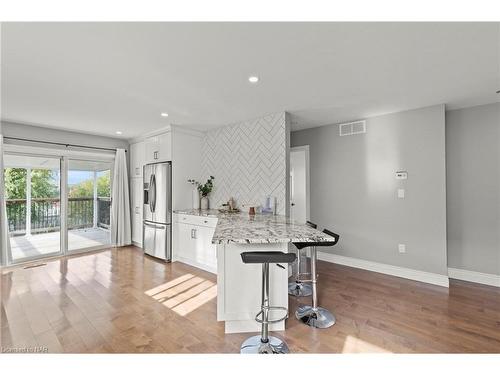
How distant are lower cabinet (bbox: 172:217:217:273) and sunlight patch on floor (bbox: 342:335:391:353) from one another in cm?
208

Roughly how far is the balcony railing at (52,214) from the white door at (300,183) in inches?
159

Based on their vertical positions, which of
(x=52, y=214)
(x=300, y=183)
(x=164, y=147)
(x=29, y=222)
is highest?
(x=164, y=147)

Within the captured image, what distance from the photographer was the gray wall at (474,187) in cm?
308

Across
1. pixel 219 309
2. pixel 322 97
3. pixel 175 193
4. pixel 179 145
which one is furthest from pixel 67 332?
pixel 322 97

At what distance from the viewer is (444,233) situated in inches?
122

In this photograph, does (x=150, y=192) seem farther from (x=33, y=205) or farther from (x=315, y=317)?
(x=315, y=317)

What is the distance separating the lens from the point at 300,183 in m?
4.61

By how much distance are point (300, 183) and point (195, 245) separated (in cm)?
229

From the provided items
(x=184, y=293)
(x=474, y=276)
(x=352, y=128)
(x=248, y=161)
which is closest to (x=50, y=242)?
(x=184, y=293)

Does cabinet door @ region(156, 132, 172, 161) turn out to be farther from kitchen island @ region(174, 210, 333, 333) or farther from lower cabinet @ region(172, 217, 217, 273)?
kitchen island @ region(174, 210, 333, 333)

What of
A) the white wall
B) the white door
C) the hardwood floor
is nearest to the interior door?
the white door

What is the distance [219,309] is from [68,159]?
14.5 ft
